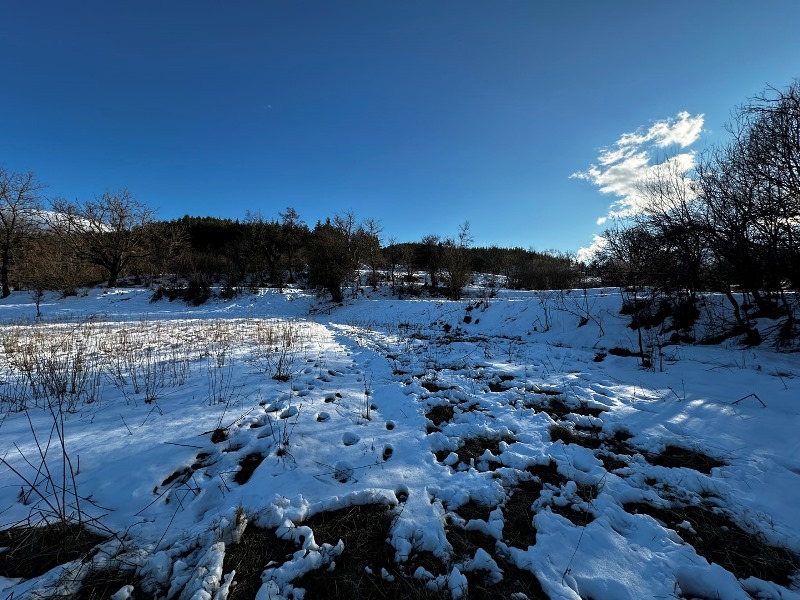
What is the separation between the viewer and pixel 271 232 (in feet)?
114

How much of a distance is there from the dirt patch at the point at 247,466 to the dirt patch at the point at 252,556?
65cm

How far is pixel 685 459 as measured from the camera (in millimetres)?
3184

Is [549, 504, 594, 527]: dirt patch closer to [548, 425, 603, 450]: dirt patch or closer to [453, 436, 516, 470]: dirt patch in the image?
[453, 436, 516, 470]: dirt patch

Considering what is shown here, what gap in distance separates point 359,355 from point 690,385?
6.91 m

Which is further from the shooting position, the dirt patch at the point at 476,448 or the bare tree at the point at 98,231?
the bare tree at the point at 98,231

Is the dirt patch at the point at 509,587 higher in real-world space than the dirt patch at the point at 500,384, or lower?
higher

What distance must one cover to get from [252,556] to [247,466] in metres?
1.16

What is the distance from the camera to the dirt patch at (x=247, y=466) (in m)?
2.76

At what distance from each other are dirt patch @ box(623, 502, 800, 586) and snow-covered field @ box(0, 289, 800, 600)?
12 millimetres

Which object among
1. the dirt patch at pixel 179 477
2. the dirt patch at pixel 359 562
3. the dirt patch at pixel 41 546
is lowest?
the dirt patch at pixel 359 562

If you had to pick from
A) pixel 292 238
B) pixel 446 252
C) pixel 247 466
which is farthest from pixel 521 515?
pixel 292 238

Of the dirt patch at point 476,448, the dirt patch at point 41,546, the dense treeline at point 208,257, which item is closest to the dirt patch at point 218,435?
the dirt patch at point 41,546

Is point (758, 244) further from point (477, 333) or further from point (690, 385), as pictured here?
point (477, 333)

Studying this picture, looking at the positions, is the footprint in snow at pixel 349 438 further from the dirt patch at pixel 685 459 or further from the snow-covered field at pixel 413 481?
the dirt patch at pixel 685 459
